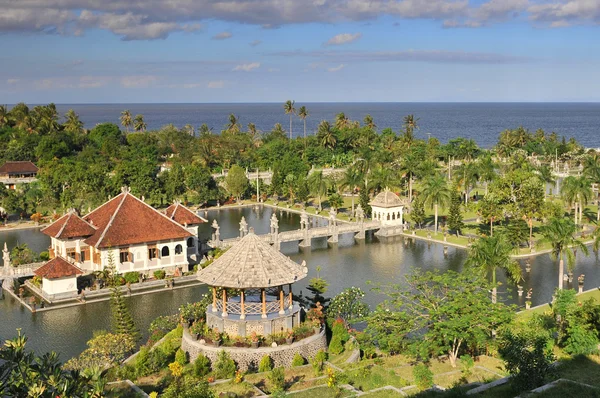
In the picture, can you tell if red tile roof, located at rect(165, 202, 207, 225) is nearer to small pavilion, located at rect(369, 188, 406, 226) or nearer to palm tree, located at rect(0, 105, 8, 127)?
small pavilion, located at rect(369, 188, 406, 226)

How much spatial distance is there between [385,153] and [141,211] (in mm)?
58949

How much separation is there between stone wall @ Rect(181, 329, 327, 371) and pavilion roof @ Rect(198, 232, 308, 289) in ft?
9.22

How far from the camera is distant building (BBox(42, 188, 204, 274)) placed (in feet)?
164

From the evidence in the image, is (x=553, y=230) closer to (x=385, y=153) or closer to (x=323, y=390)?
(x=323, y=390)

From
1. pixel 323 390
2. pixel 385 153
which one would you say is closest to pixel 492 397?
pixel 323 390

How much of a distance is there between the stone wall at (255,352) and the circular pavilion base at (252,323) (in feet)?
3.56

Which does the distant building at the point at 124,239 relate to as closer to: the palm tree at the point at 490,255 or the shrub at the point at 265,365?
the palm tree at the point at 490,255

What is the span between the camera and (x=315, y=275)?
5316 centimetres

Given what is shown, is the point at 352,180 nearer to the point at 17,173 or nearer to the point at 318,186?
the point at 318,186

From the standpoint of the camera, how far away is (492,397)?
25609 millimetres

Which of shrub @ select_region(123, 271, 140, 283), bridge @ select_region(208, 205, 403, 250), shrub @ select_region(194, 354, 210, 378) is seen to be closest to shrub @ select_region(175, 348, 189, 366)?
shrub @ select_region(194, 354, 210, 378)

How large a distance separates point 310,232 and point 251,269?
105 feet

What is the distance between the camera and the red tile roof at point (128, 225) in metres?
50.1

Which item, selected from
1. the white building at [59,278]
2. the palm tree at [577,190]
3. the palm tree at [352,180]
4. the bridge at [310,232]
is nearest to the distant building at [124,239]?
the white building at [59,278]
